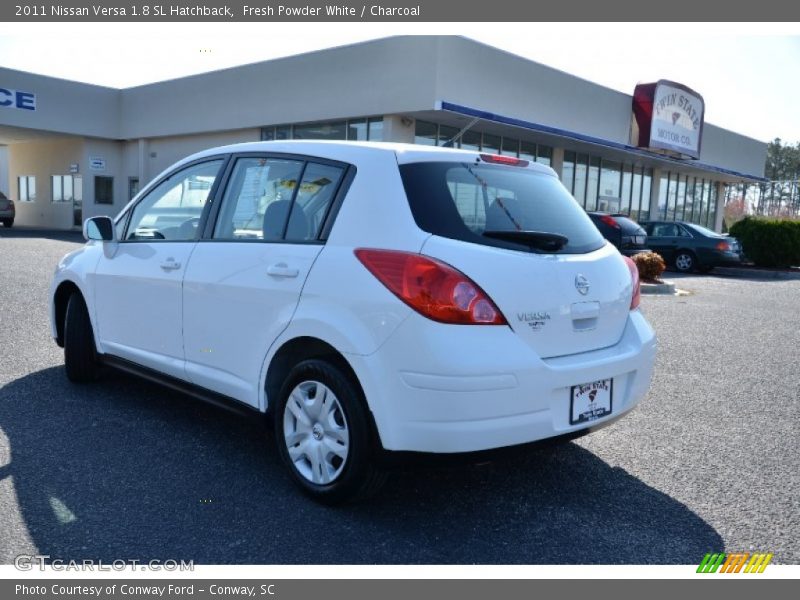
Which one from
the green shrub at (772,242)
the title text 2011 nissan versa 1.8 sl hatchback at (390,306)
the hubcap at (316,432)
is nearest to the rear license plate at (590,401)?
the title text 2011 nissan versa 1.8 sl hatchback at (390,306)

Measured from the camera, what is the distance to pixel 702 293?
13.7 m

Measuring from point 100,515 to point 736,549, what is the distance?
2868 mm

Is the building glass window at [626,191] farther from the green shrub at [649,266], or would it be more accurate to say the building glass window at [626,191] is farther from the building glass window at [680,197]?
the green shrub at [649,266]

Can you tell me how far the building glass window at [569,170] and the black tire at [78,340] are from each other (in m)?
20.4

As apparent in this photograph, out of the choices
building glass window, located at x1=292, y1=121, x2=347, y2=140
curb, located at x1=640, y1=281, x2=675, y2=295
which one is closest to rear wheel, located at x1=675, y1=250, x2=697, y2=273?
curb, located at x1=640, y1=281, x2=675, y2=295

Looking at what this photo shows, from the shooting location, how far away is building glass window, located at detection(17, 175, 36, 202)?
31984 millimetres

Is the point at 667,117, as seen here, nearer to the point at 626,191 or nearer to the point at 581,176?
the point at 626,191

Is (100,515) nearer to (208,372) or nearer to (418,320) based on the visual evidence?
(208,372)

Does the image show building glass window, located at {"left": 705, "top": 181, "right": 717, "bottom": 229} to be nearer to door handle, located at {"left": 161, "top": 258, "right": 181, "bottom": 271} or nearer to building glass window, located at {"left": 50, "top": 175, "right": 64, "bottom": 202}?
building glass window, located at {"left": 50, "top": 175, "right": 64, "bottom": 202}

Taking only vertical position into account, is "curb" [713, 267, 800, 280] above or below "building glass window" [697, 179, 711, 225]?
below

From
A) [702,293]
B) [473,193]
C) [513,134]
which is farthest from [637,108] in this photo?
[473,193]

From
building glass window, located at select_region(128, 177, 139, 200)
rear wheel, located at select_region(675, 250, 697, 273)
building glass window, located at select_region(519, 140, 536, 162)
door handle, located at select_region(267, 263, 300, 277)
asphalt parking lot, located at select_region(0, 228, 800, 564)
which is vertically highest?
building glass window, located at select_region(519, 140, 536, 162)

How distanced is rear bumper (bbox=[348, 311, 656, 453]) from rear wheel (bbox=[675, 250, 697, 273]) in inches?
694

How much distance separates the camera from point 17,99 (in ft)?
82.7
